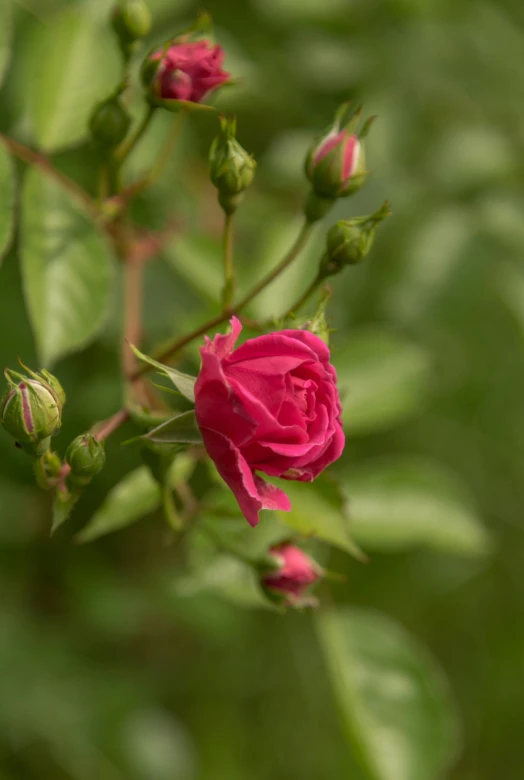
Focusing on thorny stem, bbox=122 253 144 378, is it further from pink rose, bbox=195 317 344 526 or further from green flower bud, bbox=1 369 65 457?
pink rose, bbox=195 317 344 526

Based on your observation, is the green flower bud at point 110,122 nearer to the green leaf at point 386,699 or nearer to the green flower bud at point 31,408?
the green flower bud at point 31,408

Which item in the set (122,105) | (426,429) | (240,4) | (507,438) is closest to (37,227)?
(122,105)

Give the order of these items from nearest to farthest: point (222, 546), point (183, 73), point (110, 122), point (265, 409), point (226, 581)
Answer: point (265, 409) < point (183, 73) < point (110, 122) < point (222, 546) < point (226, 581)

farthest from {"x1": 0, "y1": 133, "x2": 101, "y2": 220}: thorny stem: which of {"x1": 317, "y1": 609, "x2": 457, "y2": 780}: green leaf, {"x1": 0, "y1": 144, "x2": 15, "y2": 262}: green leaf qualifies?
{"x1": 317, "y1": 609, "x2": 457, "y2": 780}: green leaf

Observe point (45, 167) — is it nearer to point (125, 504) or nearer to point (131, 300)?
point (131, 300)

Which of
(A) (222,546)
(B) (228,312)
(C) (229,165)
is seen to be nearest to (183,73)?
(C) (229,165)

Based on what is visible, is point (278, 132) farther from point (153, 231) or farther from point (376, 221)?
point (376, 221)
